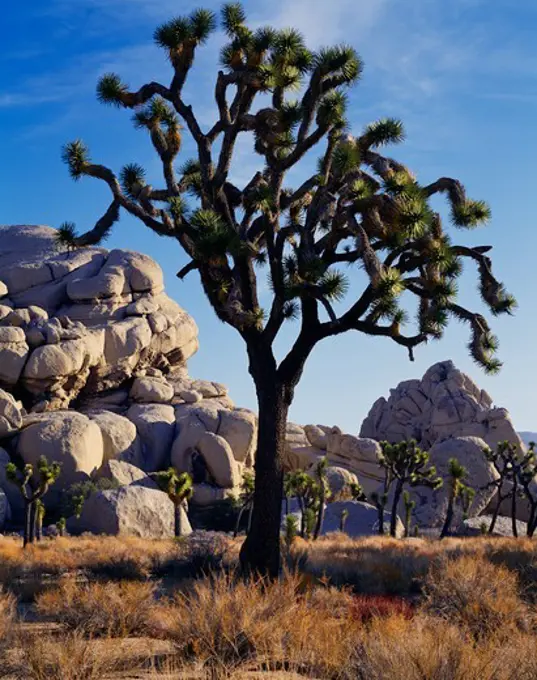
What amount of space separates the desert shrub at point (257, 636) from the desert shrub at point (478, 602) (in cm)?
160

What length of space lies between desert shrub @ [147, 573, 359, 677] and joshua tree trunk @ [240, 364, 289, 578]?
6364 millimetres

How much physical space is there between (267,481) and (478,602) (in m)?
5.75

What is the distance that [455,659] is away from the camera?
4980 mm

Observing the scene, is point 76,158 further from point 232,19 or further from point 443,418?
point 443,418

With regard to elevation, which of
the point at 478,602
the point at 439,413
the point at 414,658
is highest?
the point at 439,413

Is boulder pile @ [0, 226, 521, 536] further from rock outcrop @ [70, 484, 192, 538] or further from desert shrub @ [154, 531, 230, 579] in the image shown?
desert shrub @ [154, 531, 230, 579]

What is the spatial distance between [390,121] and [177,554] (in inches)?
394

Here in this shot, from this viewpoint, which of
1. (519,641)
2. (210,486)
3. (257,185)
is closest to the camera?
(519,641)

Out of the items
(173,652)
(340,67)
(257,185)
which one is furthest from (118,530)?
(173,652)

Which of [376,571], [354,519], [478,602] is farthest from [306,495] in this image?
[478,602]

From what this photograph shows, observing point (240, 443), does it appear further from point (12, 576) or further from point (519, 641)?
point (519, 641)

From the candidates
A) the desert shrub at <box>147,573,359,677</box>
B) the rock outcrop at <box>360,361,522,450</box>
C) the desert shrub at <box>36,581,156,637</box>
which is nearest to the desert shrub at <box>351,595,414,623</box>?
the desert shrub at <box>147,573,359,677</box>

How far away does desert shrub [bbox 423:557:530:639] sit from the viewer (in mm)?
7602

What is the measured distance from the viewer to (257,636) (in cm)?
609
